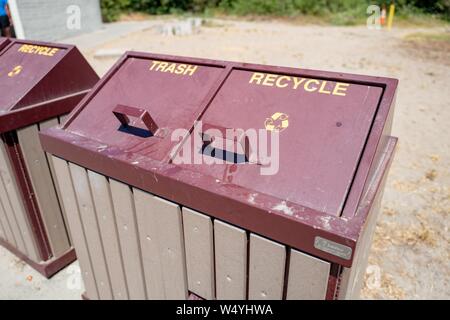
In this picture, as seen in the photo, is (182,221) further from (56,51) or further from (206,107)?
(56,51)

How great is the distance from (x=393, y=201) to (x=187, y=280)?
296 centimetres

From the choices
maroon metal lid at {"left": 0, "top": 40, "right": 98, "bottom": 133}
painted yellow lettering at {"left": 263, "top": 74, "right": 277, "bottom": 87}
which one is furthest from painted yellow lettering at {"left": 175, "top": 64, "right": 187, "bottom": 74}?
maroon metal lid at {"left": 0, "top": 40, "right": 98, "bottom": 133}

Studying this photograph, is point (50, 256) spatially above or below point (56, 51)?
below

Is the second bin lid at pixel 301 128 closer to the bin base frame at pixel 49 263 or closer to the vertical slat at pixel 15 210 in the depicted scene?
the vertical slat at pixel 15 210

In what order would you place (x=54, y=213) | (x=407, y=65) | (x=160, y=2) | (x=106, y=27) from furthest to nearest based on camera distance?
(x=160, y=2)
(x=106, y=27)
(x=407, y=65)
(x=54, y=213)

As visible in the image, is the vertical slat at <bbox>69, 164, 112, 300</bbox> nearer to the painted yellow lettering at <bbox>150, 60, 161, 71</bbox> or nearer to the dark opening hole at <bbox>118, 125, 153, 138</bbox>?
the dark opening hole at <bbox>118, 125, 153, 138</bbox>

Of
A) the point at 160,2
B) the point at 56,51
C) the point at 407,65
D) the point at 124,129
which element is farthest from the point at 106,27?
the point at 124,129

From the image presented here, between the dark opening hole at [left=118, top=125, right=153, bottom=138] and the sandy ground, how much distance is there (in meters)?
1.67

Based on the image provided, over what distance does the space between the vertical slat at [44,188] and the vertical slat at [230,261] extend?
1.70 m

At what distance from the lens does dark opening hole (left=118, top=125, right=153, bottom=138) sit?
1783mm

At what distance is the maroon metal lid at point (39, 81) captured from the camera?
238 cm

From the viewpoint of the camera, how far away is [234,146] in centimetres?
159

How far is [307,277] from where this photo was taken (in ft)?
4.58
